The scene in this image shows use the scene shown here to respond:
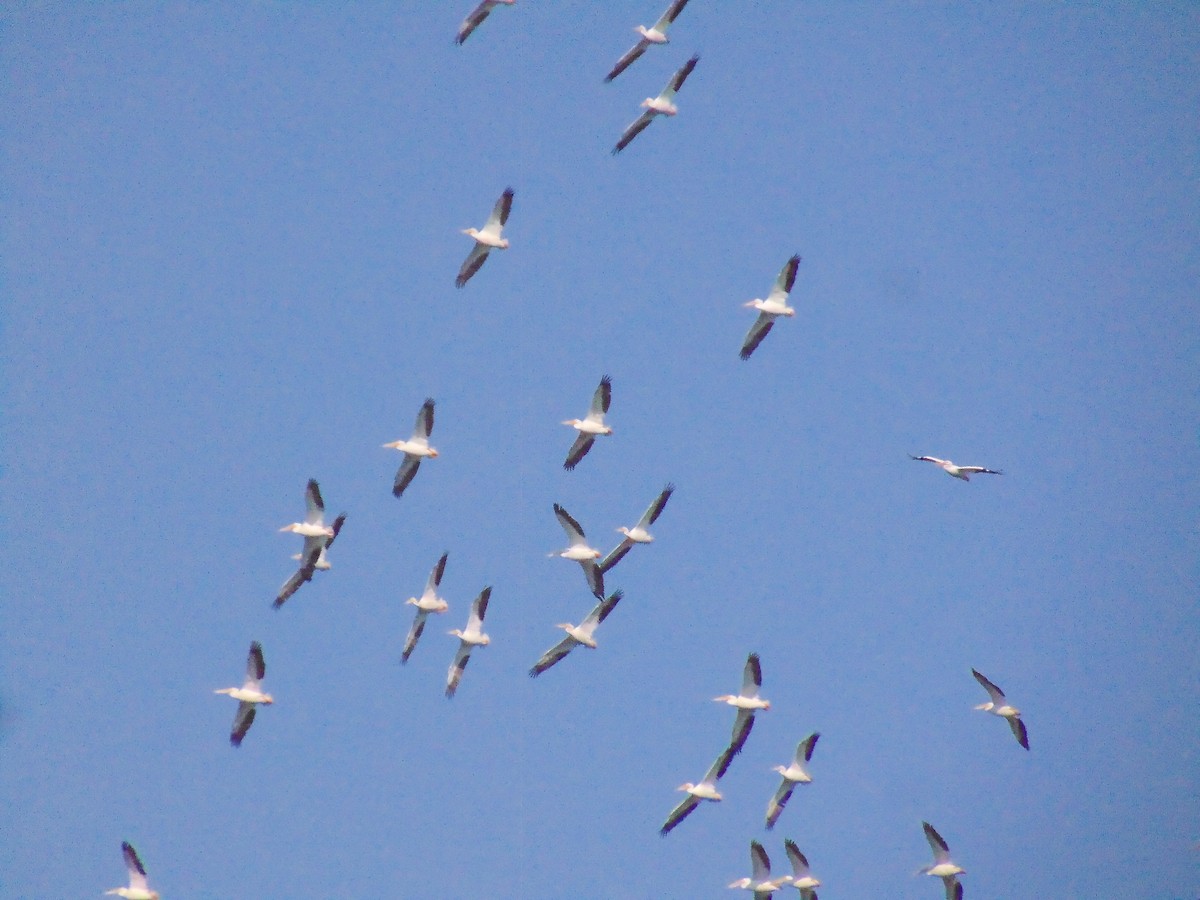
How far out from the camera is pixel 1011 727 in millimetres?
36531

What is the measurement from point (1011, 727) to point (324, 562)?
48.7 feet

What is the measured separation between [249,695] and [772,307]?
40.1ft

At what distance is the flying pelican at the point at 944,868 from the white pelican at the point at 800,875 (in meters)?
2.39

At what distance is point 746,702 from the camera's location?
34.5m

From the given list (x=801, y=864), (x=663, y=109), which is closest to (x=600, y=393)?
(x=663, y=109)

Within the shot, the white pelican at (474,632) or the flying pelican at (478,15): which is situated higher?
the flying pelican at (478,15)

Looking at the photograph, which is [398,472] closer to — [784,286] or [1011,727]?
[784,286]

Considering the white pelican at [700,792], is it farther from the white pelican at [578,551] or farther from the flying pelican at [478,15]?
the flying pelican at [478,15]

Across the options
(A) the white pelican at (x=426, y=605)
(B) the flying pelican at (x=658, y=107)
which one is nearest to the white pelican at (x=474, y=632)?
(A) the white pelican at (x=426, y=605)

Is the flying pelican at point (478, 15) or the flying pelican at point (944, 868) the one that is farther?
the flying pelican at point (944, 868)

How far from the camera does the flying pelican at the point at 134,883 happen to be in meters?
31.3

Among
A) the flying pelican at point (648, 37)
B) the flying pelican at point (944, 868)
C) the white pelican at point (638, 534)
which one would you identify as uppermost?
the flying pelican at point (648, 37)

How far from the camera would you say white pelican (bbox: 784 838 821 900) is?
35312 millimetres

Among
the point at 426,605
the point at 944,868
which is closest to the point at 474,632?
the point at 426,605
